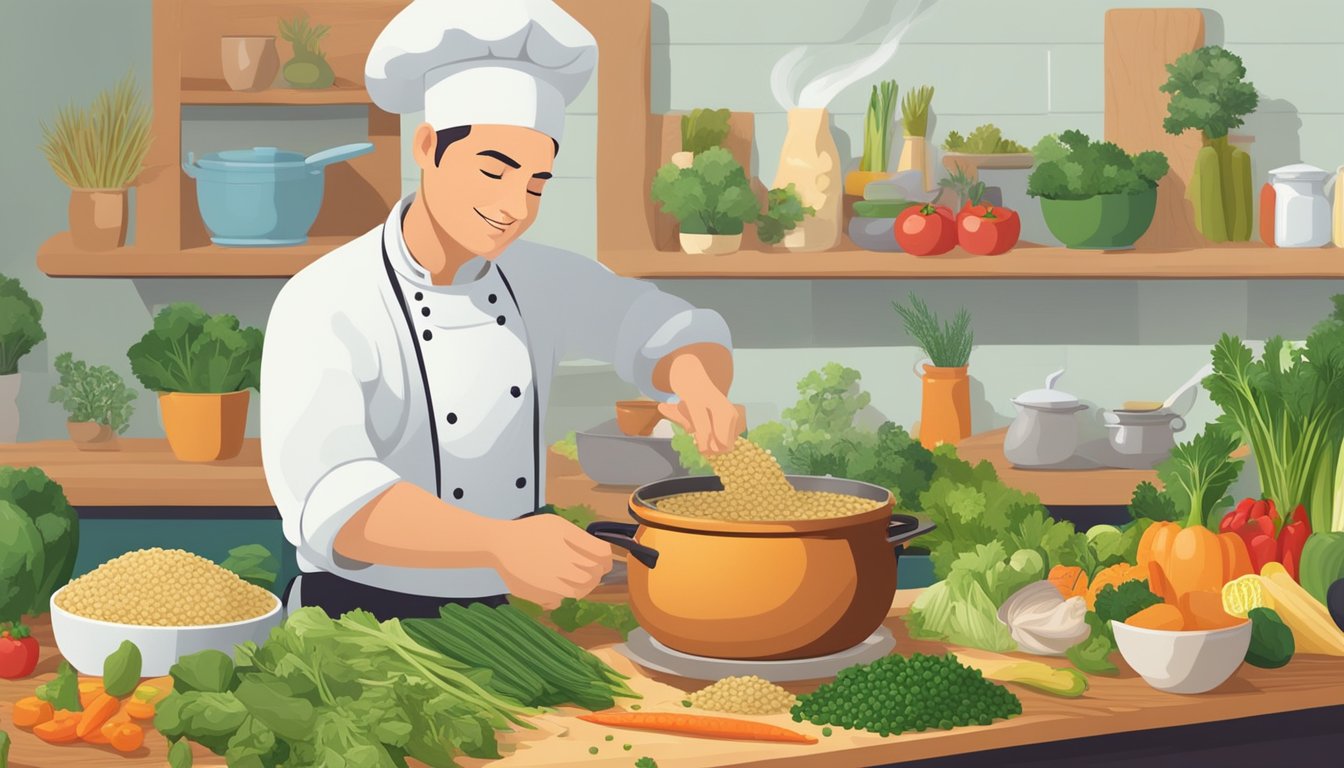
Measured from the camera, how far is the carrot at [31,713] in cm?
175

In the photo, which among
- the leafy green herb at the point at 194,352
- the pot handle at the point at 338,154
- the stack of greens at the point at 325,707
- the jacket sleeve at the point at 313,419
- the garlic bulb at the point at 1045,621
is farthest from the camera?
the pot handle at the point at 338,154

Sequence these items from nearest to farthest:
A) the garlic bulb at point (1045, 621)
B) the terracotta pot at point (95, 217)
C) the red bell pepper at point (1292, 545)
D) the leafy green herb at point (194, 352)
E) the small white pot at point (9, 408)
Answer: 1. the garlic bulb at point (1045, 621)
2. the red bell pepper at point (1292, 545)
3. the leafy green herb at point (194, 352)
4. the terracotta pot at point (95, 217)
5. the small white pot at point (9, 408)

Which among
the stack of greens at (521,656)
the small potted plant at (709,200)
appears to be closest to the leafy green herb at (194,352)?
the small potted plant at (709,200)

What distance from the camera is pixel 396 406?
7.09ft

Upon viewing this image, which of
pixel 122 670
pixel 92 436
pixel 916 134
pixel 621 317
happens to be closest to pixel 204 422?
pixel 92 436

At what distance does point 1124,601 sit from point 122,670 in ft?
3.60

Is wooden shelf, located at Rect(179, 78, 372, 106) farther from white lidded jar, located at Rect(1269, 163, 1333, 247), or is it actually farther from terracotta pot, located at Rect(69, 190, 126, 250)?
white lidded jar, located at Rect(1269, 163, 1333, 247)

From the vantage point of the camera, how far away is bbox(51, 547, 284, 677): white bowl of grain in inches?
72.7

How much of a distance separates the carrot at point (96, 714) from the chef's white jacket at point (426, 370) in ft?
0.95

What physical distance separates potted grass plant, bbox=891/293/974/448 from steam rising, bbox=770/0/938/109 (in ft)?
1.80

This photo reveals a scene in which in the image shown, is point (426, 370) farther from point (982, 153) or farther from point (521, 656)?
point (982, 153)

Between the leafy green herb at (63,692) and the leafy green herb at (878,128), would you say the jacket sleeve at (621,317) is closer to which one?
the leafy green herb at (63,692)

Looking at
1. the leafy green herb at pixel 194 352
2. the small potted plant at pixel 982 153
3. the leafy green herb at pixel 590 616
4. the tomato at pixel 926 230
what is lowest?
the leafy green herb at pixel 590 616

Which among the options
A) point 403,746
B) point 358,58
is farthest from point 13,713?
point 358,58
